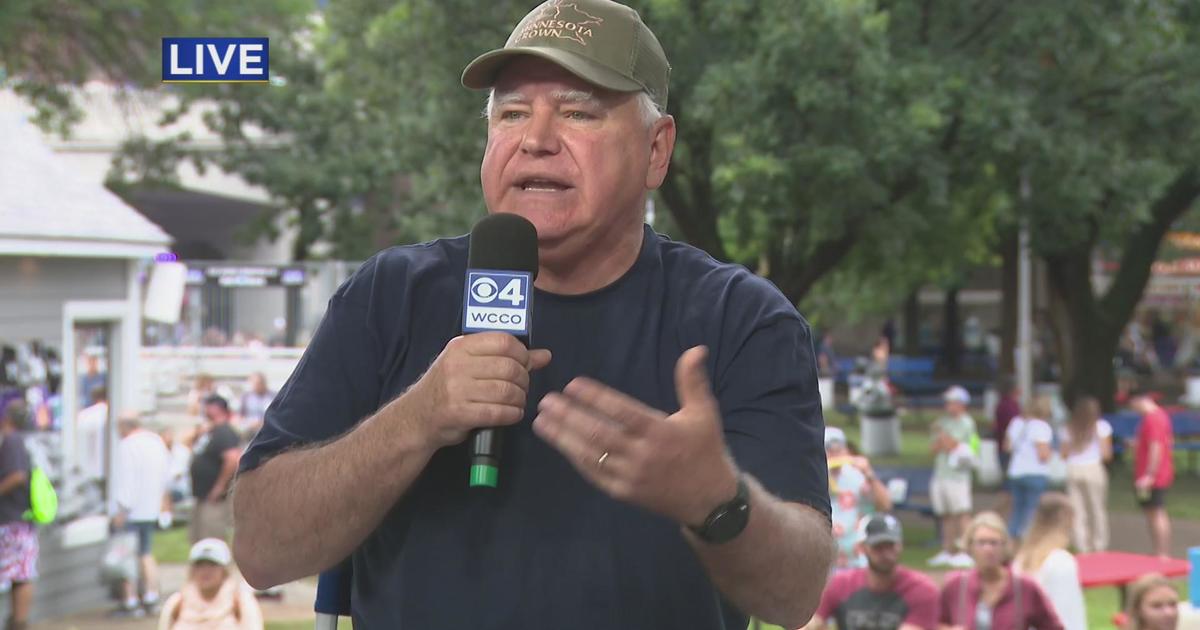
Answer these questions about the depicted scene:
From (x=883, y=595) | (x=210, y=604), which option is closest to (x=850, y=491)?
(x=883, y=595)

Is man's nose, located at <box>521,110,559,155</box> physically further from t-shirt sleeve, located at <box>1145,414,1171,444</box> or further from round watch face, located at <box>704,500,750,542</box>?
t-shirt sleeve, located at <box>1145,414,1171,444</box>

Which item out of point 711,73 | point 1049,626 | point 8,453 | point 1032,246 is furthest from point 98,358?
point 1032,246

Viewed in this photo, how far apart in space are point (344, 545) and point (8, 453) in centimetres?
1030

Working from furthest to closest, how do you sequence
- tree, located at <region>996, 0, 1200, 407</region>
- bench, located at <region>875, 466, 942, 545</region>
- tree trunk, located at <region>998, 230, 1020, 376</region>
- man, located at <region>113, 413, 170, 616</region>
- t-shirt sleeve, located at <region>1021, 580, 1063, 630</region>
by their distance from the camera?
1. tree trunk, located at <region>998, 230, 1020, 376</region>
2. tree, located at <region>996, 0, 1200, 407</region>
3. bench, located at <region>875, 466, 942, 545</region>
4. man, located at <region>113, 413, 170, 616</region>
5. t-shirt sleeve, located at <region>1021, 580, 1063, 630</region>

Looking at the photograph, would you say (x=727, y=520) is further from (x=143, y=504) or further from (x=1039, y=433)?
(x=1039, y=433)

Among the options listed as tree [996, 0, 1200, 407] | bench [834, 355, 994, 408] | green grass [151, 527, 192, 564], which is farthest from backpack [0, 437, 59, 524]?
bench [834, 355, 994, 408]

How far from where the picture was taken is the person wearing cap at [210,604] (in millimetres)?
9070

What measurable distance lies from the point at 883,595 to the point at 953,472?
724 cm

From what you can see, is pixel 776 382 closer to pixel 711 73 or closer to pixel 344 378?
pixel 344 378

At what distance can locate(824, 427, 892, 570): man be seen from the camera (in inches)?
472

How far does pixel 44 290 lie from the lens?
14.3 meters

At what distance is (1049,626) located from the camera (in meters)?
8.38

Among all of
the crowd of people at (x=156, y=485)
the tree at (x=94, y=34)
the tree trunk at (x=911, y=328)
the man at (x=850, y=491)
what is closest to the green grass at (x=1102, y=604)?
the man at (x=850, y=491)

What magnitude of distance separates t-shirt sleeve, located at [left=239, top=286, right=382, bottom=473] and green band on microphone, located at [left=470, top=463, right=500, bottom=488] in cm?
28
